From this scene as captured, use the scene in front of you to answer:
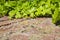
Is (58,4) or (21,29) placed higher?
(58,4)

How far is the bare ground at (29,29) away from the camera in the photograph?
12.1 feet

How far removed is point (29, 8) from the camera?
5.12 metres

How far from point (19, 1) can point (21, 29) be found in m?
1.55

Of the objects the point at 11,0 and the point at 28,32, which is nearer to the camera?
the point at 28,32

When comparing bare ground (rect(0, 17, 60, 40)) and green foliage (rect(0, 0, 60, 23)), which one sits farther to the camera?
green foliage (rect(0, 0, 60, 23))

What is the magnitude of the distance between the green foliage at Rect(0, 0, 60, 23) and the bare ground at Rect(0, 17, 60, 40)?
20 centimetres

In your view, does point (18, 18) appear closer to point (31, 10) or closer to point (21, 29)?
point (31, 10)

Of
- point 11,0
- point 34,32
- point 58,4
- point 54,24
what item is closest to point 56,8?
point 58,4

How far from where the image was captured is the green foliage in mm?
4703

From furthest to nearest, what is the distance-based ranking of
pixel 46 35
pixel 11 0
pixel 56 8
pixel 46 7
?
pixel 11 0
pixel 46 7
pixel 56 8
pixel 46 35

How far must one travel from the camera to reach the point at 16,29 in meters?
4.18

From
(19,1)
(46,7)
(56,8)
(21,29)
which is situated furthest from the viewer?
(19,1)

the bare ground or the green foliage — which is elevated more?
the green foliage

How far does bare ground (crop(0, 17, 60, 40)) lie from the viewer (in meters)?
3.68
